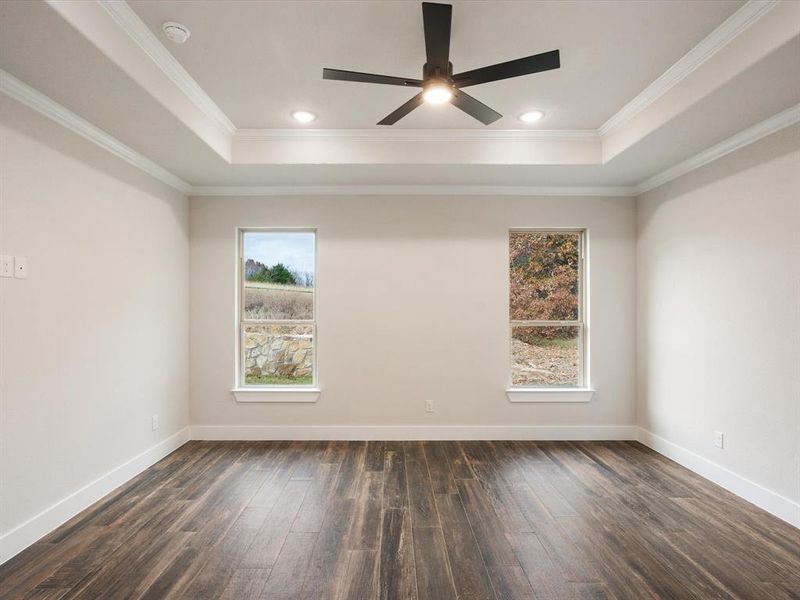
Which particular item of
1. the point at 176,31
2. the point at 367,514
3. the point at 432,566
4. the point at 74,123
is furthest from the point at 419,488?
the point at 74,123

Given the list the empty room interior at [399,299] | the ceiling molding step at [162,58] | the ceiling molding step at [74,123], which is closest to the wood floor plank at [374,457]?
the empty room interior at [399,299]

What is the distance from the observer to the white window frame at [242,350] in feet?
13.1

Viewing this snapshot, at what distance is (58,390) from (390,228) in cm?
284

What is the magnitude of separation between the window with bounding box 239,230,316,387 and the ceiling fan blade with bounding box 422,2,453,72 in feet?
7.96

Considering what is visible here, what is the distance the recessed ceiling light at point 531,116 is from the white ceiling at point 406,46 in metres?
0.06

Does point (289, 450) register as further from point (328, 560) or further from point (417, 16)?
point (417, 16)

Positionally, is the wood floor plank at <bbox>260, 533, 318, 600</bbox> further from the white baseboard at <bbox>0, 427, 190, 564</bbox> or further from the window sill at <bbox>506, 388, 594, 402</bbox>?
the window sill at <bbox>506, 388, 594, 402</bbox>

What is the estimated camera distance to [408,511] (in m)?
2.59

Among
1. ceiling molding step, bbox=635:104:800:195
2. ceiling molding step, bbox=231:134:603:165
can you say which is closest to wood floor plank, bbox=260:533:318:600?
ceiling molding step, bbox=231:134:603:165

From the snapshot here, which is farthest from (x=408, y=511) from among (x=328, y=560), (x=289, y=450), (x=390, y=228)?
(x=390, y=228)

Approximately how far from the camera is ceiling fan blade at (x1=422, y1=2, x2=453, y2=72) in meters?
1.66

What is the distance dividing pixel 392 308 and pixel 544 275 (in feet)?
5.26

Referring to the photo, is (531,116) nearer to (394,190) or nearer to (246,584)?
(394,190)

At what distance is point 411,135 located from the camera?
3.31 m
